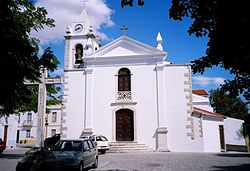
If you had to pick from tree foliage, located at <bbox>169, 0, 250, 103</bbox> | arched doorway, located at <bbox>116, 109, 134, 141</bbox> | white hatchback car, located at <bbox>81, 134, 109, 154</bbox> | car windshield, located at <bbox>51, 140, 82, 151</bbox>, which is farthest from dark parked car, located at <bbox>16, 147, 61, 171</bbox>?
arched doorway, located at <bbox>116, 109, 134, 141</bbox>

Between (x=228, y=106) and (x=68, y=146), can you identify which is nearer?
(x=68, y=146)

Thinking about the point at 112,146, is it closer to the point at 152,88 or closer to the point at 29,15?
the point at 152,88

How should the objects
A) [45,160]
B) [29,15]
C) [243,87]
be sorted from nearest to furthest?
1. [243,87]
2. [45,160]
3. [29,15]

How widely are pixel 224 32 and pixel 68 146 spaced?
25.1ft

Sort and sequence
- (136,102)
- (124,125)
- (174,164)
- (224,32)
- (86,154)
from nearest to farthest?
(224,32) < (86,154) < (174,164) < (136,102) < (124,125)

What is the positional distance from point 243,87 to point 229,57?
0.87m

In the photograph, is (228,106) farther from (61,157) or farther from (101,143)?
(61,157)

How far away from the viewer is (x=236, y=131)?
29.3 metres

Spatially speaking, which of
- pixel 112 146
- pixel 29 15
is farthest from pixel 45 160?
pixel 112 146

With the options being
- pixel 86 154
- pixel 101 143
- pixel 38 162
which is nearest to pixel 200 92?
pixel 101 143

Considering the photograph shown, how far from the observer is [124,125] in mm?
22781

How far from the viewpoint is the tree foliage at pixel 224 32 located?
17.3 ft

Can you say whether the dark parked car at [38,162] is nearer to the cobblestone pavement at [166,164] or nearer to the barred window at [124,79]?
the cobblestone pavement at [166,164]

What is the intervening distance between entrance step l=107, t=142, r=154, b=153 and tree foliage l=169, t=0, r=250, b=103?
15.3 meters
